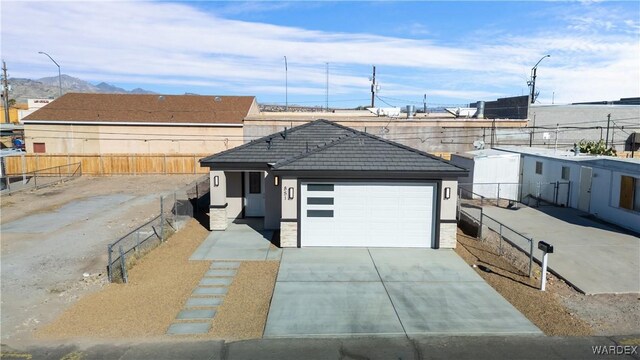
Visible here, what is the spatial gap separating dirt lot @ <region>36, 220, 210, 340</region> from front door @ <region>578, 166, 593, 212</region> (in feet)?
56.9

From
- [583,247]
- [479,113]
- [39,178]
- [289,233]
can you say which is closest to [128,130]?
[39,178]

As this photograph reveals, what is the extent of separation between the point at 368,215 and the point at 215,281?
5828 mm

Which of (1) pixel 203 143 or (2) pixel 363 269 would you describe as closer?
(2) pixel 363 269

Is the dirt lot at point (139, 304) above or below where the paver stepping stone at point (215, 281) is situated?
below

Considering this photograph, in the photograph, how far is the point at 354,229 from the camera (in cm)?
1529

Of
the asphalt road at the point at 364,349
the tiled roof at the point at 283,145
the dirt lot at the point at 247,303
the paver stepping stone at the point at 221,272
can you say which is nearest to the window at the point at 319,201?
the dirt lot at the point at 247,303

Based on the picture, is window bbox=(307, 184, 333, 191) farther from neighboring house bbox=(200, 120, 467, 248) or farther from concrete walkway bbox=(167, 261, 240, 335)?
concrete walkway bbox=(167, 261, 240, 335)

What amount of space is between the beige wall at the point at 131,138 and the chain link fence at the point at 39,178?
4.68 m

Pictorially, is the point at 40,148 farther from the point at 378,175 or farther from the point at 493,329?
the point at 493,329

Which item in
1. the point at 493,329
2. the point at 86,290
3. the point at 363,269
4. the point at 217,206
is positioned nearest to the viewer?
the point at 493,329

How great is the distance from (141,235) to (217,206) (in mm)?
3068

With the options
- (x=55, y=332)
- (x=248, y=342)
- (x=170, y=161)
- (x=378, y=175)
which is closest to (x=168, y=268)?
(x=55, y=332)

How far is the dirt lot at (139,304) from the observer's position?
9141 mm

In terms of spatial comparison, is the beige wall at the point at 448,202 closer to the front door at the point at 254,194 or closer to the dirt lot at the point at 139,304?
the front door at the point at 254,194
